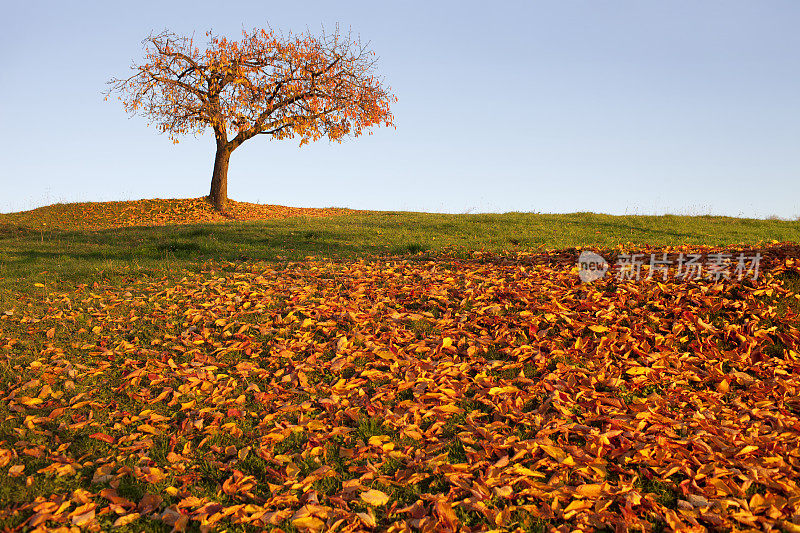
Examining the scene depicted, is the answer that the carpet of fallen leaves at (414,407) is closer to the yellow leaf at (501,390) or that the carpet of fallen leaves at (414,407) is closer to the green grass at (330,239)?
the yellow leaf at (501,390)

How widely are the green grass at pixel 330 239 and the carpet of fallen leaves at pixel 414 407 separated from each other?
312 centimetres

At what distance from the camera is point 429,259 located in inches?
440

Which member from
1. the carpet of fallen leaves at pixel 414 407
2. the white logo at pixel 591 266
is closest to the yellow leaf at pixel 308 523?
the carpet of fallen leaves at pixel 414 407

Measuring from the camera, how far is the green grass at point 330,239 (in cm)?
1179

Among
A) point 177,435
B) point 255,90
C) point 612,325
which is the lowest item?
point 177,435

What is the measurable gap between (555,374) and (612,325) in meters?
1.61

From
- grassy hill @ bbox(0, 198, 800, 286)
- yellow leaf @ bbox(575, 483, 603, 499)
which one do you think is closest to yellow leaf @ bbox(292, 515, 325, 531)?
yellow leaf @ bbox(575, 483, 603, 499)

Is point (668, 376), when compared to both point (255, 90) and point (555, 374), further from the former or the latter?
point (255, 90)

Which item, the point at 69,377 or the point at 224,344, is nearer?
the point at 69,377

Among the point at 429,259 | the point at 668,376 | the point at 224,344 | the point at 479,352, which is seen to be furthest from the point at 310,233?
the point at 668,376

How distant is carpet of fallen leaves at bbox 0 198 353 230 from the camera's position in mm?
22438

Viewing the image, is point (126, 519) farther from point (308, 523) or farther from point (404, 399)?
point (404, 399)

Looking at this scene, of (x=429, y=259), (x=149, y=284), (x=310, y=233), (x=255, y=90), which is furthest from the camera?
(x=255, y=90)

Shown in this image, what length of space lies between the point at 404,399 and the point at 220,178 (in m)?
23.4
